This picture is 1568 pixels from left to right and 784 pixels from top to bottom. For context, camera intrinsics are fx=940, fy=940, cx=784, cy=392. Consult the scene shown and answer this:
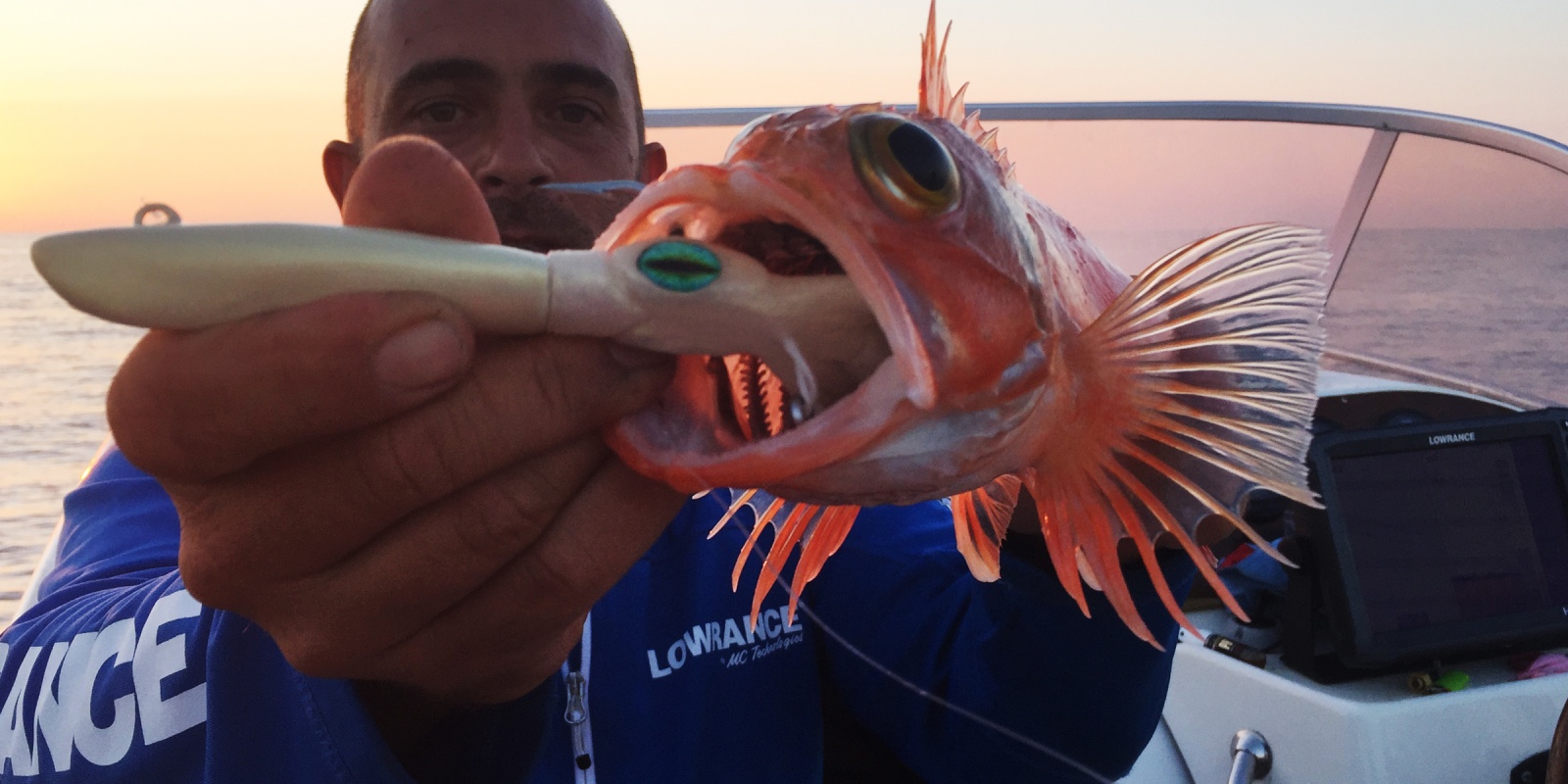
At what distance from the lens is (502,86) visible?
2080mm

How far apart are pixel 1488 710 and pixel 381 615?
3.34m

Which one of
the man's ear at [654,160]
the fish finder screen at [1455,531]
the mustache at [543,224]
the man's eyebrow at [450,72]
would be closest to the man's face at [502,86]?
the man's eyebrow at [450,72]

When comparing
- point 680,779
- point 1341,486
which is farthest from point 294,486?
point 1341,486

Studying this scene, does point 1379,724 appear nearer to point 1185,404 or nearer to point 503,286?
point 1185,404

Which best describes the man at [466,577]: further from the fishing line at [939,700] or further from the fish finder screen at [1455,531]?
the fish finder screen at [1455,531]

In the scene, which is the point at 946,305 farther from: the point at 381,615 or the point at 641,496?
the point at 381,615

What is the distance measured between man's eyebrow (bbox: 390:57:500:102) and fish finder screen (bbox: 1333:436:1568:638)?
2.80m

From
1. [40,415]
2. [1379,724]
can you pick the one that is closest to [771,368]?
[1379,724]

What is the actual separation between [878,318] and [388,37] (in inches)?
74.1

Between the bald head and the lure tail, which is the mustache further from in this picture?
the lure tail

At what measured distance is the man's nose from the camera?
1.92 metres

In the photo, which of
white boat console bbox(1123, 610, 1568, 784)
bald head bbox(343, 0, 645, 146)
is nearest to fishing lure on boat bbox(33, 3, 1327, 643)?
bald head bbox(343, 0, 645, 146)

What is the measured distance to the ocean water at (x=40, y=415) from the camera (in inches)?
334

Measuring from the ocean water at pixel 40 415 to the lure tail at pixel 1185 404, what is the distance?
4.40 metres
